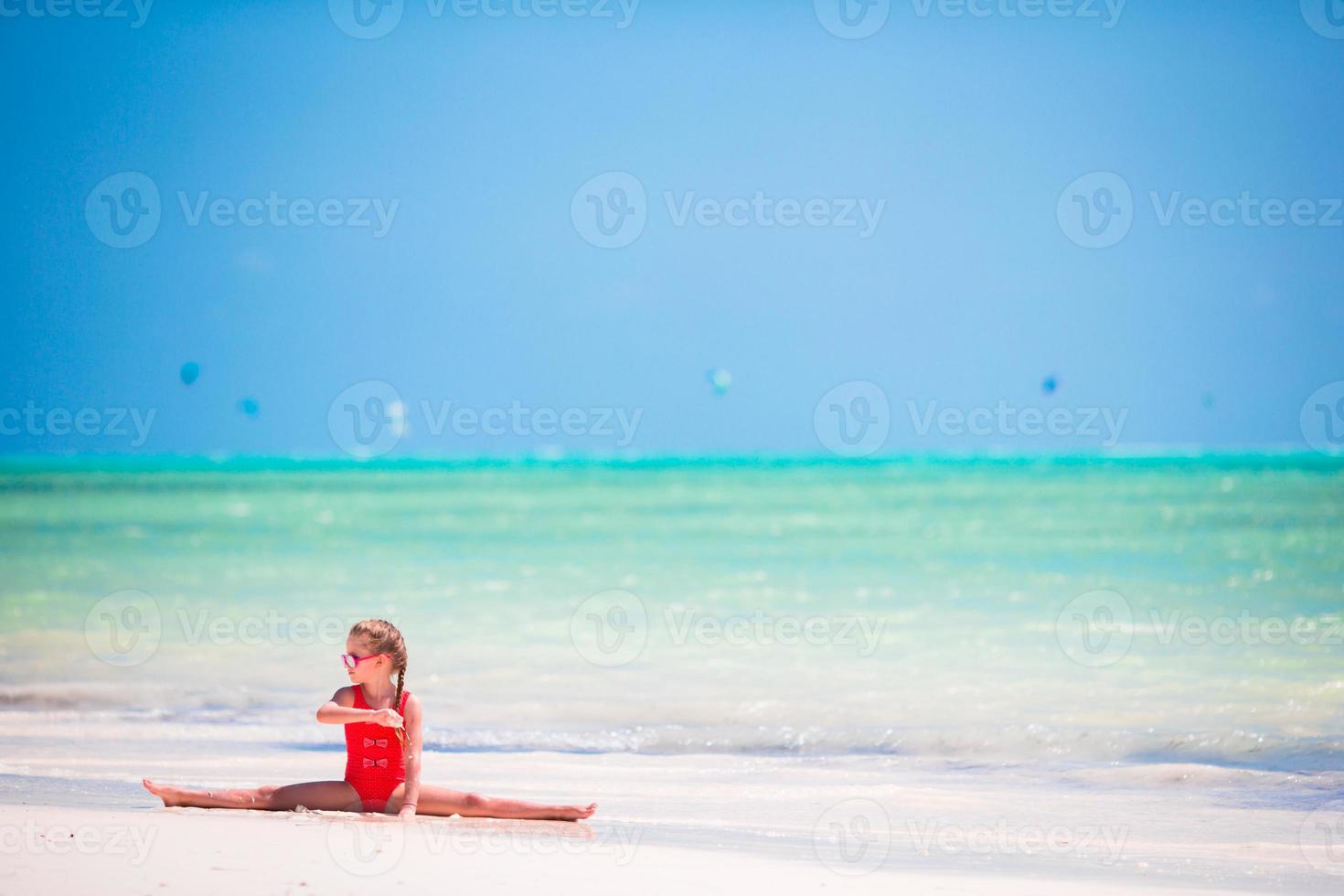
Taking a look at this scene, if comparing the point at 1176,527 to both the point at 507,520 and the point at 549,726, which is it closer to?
the point at 507,520

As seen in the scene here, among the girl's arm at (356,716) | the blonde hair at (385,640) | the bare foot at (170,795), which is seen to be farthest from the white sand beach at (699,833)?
the blonde hair at (385,640)

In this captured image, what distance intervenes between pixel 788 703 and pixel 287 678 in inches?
147

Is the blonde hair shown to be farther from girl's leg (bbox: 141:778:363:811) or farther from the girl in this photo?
girl's leg (bbox: 141:778:363:811)

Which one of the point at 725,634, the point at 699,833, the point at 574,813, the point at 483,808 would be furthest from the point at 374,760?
the point at 725,634

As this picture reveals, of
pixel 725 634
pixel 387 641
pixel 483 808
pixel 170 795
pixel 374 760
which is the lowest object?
pixel 170 795

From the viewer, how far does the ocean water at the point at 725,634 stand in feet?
25.6

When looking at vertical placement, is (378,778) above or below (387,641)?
below

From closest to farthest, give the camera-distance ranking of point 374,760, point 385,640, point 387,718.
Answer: point 387,718, point 385,640, point 374,760

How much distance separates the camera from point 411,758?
16.6 ft

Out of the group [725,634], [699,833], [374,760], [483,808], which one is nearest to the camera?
[374,760]

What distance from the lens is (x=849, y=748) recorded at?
24.5 ft

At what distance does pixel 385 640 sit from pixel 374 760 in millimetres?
506

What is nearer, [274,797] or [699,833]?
[274,797]

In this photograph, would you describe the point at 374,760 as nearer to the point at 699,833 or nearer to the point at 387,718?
the point at 387,718
